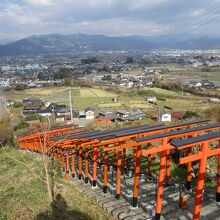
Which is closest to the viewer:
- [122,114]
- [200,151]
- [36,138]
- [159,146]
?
[200,151]

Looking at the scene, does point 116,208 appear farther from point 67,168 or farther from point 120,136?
point 67,168

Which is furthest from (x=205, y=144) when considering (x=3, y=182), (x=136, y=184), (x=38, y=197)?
(x=3, y=182)

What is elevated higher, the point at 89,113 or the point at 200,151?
the point at 200,151

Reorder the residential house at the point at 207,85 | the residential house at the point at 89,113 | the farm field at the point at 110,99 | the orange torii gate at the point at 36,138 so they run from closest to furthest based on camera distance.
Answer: the orange torii gate at the point at 36,138 → the residential house at the point at 89,113 → the farm field at the point at 110,99 → the residential house at the point at 207,85

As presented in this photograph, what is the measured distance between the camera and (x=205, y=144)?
6.77 metres

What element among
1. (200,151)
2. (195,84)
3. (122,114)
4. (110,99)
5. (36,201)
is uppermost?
(200,151)

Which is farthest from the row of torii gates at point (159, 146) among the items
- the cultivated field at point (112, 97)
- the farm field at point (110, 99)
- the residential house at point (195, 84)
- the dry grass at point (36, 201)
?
the residential house at point (195, 84)

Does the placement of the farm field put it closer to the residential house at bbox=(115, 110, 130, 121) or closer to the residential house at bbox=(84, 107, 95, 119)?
the residential house at bbox=(84, 107, 95, 119)

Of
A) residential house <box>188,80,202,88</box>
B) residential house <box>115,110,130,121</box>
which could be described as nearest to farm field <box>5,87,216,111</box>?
residential house <box>115,110,130,121</box>

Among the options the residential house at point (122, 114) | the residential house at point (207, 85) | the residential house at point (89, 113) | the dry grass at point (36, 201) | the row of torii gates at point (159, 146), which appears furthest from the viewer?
the residential house at point (207, 85)

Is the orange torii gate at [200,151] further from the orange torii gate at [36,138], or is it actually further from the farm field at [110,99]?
the farm field at [110,99]

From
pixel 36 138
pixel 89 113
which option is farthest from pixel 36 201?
pixel 89 113

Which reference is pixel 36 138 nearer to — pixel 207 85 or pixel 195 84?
pixel 207 85

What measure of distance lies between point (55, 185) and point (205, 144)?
23.8 ft
